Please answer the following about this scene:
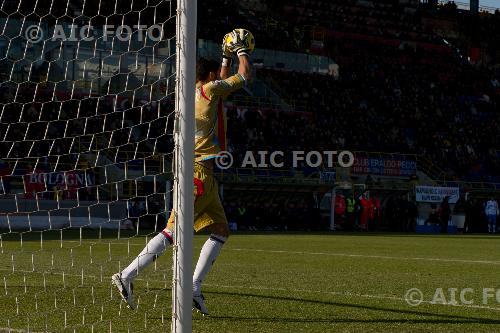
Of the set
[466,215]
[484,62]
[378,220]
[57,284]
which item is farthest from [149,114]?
[484,62]

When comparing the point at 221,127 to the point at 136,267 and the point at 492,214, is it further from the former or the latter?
the point at 492,214

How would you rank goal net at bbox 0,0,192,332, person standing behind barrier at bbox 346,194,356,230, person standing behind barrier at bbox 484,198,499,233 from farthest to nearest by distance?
person standing behind barrier at bbox 484,198,499,233
person standing behind barrier at bbox 346,194,356,230
goal net at bbox 0,0,192,332

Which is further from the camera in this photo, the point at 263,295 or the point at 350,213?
the point at 350,213

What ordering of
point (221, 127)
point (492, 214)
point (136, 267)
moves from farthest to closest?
point (492, 214)
point (221, 127)
point (136, 267)

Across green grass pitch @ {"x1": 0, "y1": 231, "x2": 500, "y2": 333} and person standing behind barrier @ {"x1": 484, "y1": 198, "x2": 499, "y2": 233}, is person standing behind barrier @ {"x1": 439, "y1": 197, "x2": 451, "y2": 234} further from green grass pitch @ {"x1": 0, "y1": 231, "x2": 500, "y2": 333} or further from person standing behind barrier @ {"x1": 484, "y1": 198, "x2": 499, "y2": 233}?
green grass pitch @ {"x1": 0, "y1": 231, "x2": 500, "y2": 333}

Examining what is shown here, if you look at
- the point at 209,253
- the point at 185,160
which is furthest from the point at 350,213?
the point at 185,160

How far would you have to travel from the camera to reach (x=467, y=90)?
48344 millimetres

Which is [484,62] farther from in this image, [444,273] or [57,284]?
[57,284]

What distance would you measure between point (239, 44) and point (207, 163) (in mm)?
918

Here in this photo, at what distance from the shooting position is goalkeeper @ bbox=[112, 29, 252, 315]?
695cm

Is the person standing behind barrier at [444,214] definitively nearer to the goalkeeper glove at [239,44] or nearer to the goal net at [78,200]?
the goal net at [78,200]

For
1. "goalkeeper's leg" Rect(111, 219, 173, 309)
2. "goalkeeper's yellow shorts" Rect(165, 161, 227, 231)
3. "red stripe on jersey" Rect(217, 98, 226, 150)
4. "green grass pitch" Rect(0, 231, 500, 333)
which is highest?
"red stripe on jersey" Rect(217, 98, 226, 150)

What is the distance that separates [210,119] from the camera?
7160mm

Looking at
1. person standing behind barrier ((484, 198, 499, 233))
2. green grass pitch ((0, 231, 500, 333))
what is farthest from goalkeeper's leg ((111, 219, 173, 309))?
person standing behind barrier ((484, 198, 499, 233))
